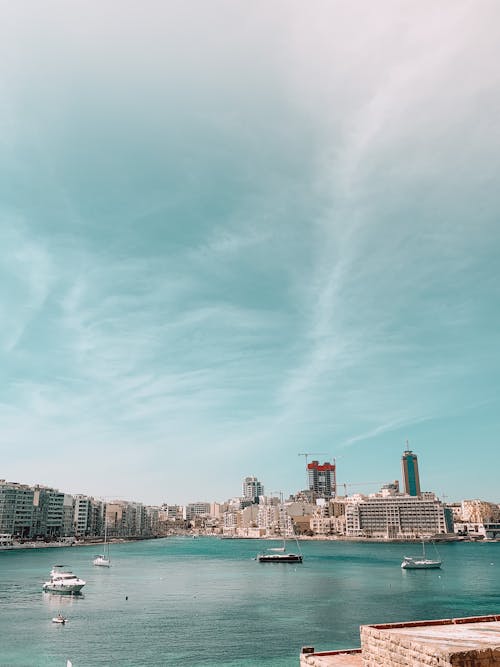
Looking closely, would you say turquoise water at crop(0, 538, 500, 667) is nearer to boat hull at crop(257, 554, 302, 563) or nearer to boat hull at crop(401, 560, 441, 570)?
boat hull at crop(401, 560, 441, 570)

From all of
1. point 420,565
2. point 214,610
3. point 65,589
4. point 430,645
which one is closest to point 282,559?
point 420,565

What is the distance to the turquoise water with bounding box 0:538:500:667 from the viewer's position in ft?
144

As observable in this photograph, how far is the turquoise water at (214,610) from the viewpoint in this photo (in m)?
43.9

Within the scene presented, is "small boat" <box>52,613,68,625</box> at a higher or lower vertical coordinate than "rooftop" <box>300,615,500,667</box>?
lower

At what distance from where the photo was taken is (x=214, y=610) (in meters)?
64.3

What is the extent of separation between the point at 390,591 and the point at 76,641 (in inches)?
2104

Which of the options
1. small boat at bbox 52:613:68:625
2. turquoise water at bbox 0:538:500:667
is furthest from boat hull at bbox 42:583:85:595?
small boat at bbox 52:613:68:625

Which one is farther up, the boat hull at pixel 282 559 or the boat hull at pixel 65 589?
the boat hull at pixel 65 589

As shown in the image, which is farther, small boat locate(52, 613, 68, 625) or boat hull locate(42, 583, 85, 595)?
boat hull locate(42, 583, 85, 595)

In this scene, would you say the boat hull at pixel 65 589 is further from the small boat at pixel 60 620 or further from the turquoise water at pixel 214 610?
the small boat at pixel 60 620

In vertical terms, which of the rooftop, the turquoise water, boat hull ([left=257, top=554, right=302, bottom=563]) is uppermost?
the rooftop

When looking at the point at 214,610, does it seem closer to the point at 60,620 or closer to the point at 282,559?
the point at 60,620

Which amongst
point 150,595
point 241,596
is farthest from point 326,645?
point 150,595

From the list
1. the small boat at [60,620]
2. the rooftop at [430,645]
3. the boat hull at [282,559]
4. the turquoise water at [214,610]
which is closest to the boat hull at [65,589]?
the turquoise water at [214,610]
